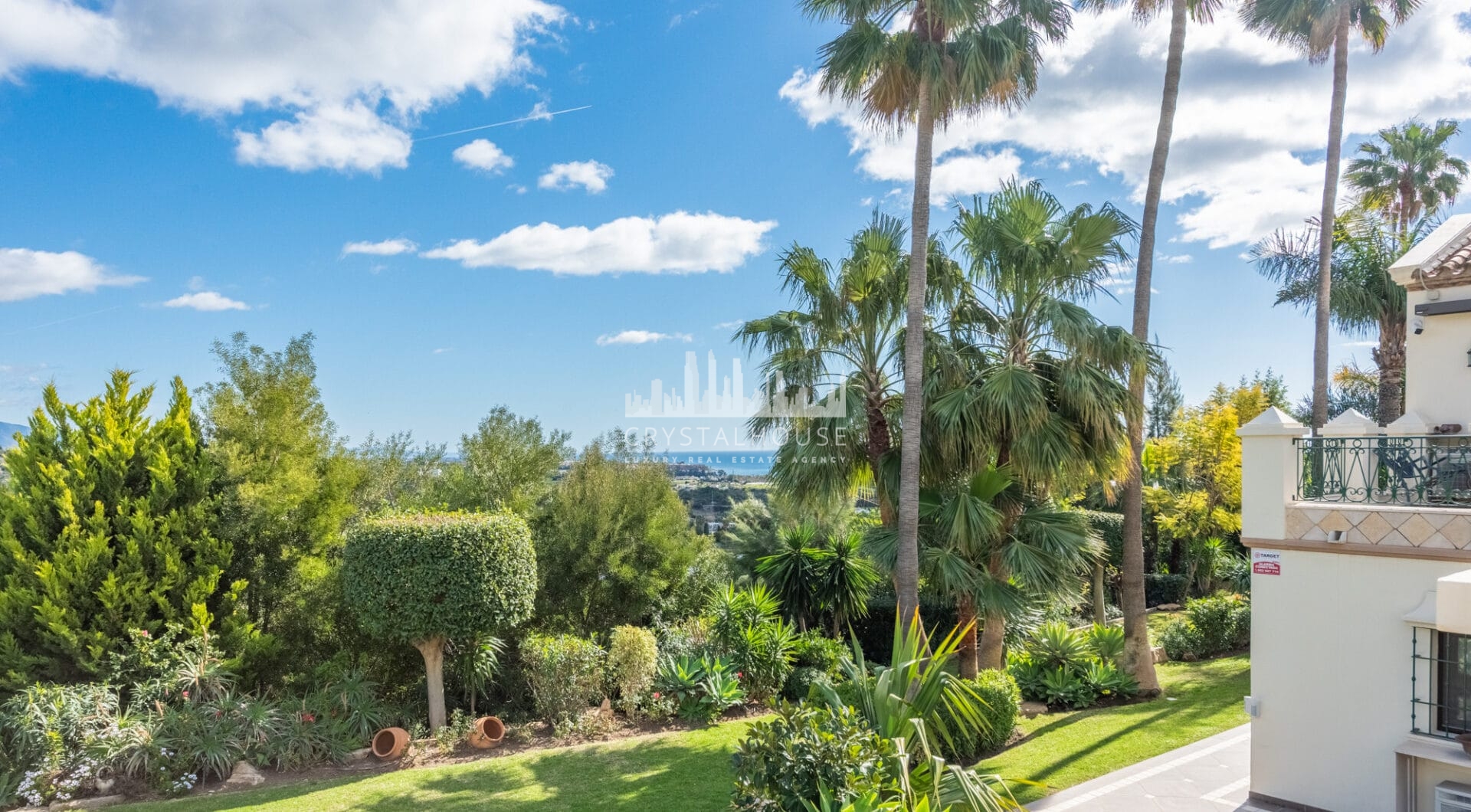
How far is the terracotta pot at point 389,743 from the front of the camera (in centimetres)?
931

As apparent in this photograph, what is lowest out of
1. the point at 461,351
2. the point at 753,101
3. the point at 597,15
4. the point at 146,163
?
the point at 461,351

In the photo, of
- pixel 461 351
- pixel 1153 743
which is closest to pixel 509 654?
pixel 1153 743

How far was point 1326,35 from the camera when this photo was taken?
1364 centimetres

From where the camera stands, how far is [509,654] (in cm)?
1166

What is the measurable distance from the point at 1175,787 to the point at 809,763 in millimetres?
4841

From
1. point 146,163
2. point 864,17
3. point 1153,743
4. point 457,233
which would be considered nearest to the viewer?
point 1153,743

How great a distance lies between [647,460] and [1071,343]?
7517 mm

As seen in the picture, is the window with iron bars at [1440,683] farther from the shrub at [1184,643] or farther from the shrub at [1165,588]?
the shrub at [1165,588]

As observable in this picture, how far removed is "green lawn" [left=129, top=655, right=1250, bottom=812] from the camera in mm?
7473

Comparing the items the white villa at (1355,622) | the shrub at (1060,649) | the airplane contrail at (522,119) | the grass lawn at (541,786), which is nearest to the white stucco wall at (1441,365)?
the white villa at (1355,622)

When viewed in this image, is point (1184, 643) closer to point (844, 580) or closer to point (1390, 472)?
point (844, 580)

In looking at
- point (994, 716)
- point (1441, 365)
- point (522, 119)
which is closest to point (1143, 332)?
point (1441, 365)

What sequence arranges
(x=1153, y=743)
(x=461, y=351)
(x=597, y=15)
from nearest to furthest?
(x=1153, y=743)
(x=597, y=15)
(x=461, y=351)

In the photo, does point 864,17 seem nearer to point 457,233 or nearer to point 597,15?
point 597,15
